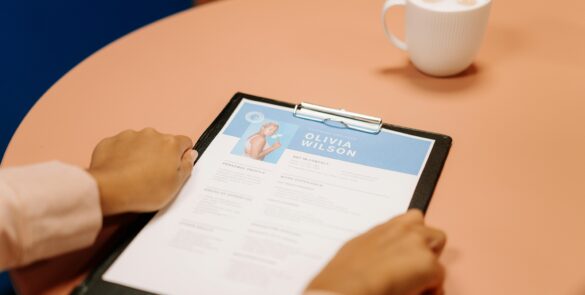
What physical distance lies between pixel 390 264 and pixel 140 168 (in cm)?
28

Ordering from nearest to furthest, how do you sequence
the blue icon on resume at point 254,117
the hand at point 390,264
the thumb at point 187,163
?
the hand at point 390,264 → the thumb at point 187,163 → the blue icon on resume at point 254,117

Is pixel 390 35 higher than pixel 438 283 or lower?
higher

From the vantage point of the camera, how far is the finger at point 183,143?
71 cm

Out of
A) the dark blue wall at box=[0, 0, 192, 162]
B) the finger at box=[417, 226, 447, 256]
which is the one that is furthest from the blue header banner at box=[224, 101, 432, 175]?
the dark blue wall at box=[0, 0, 192, 162]

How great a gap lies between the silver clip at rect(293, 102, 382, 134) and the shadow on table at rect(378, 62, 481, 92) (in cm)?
12

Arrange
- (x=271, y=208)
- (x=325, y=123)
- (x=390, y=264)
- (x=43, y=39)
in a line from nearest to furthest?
(x=390, y=264)
(x=271, y=208)
(x=325, y=123)
(x=43, y=39)

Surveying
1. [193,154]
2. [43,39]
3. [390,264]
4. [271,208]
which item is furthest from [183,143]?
[43,39]

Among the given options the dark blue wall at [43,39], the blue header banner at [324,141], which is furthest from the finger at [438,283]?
the dark blue wall at [43,39]

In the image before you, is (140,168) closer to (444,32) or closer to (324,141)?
(324,141)

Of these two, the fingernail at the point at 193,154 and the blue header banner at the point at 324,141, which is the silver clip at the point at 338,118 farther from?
the fingernail at the point at 193,154

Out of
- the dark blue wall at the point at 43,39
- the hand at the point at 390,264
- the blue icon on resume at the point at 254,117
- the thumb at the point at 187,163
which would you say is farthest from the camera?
the dark blue wall at the point at 43,39

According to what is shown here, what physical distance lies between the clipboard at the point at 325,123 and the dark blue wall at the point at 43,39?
694mm

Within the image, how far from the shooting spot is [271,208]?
66 centimetres

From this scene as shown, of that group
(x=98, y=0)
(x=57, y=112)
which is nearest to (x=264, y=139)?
(x=57, y=112)
